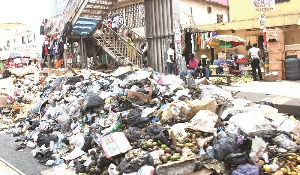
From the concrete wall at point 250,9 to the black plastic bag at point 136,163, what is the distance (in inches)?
626

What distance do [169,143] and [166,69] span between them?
7.73m

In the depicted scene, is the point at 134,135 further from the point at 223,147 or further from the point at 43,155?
the point at 43,155

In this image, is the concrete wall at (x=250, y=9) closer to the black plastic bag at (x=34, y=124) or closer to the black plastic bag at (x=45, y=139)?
the black plastic bag at (x=34, y=124)

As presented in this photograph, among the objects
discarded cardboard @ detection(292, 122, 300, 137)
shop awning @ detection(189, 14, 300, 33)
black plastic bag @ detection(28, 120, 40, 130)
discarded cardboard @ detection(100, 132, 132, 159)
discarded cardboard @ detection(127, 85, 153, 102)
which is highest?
shop awning @ detection(189, 14, 300, 33)

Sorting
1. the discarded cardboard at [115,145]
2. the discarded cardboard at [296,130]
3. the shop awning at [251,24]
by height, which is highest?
the shop awning at [251,24]

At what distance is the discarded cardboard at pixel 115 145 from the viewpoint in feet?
13.0

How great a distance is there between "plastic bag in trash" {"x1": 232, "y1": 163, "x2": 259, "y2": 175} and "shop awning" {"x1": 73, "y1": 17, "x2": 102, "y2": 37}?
38.3 ft

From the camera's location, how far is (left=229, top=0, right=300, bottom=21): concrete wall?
1613 cm

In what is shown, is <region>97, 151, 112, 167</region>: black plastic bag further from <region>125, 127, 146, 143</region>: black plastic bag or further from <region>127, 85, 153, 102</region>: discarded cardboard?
<region>127, 85, 153, 102</region>: discarded cardboard

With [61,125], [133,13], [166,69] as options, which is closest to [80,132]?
[61,125]

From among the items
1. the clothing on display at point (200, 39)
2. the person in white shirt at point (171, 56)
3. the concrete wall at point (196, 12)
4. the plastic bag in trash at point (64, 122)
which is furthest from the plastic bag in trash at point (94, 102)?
the concrete wall at point (196, 12)

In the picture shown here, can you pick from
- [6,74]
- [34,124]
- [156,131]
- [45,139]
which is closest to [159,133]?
[156,131]

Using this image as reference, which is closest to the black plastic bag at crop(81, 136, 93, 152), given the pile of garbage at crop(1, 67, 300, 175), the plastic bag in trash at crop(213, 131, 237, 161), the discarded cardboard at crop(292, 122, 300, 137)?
the pile of garbage at crop(1, 67, 300, 175)

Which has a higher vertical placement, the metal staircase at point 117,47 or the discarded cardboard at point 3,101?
the metal staircase at point 117,47
